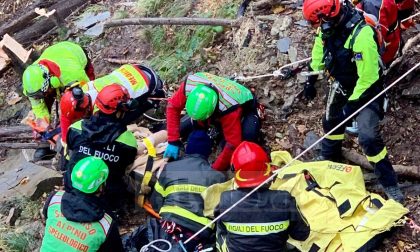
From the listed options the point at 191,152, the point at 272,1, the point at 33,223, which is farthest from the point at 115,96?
the point at 272,1

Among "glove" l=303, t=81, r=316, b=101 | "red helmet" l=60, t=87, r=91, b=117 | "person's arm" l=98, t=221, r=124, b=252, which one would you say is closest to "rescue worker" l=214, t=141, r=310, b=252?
"person's arm" l=98, t=221, r=124, b=252

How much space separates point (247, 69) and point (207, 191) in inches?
86.8

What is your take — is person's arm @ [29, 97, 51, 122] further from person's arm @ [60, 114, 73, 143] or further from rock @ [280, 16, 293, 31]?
rock @ [280, 16, 293, 31]

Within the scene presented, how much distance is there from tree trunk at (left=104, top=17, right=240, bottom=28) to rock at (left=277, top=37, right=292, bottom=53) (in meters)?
0.76

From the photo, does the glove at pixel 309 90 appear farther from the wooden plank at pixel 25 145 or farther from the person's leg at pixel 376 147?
the wooden plank at pixel 25 145

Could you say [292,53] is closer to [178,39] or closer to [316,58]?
[316,58]

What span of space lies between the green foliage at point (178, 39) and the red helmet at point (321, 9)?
2.90m

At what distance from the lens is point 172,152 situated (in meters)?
5.89

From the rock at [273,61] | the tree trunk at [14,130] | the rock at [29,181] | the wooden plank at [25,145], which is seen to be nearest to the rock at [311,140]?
the rock at [273,61]

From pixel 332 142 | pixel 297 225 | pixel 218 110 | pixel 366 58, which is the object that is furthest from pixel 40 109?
pixel 366 58

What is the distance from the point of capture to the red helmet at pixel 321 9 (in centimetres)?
468

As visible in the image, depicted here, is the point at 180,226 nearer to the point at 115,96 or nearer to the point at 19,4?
the point at 115,96

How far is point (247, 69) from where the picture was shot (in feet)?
22.6

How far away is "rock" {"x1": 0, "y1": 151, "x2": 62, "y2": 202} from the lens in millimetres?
6602
